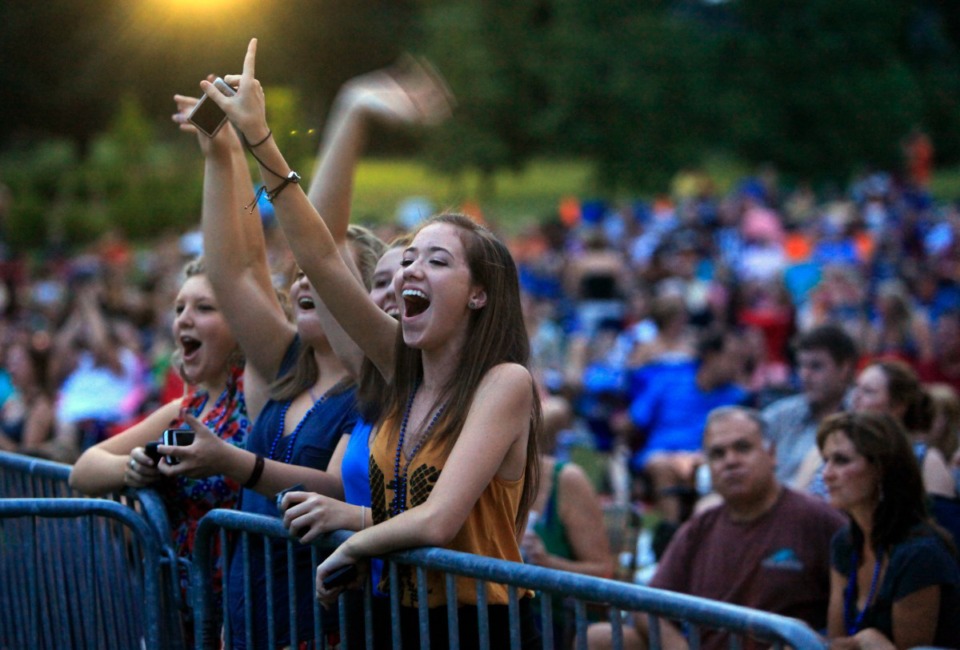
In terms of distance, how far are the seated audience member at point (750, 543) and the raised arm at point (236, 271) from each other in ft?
5.54

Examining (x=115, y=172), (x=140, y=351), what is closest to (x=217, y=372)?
(x=140, y=351)

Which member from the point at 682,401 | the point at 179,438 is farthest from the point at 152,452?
the point at 682,401

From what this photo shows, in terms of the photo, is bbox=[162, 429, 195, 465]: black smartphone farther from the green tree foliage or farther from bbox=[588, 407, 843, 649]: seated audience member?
the green tree foliage

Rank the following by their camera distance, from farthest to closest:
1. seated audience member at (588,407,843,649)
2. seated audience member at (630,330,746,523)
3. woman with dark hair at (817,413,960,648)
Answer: seated audience member at (630,330,746,523)
seated audience member at (588,407,843,649)
woman with dark hair at (817,413,960,648)

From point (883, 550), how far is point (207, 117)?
2.71m

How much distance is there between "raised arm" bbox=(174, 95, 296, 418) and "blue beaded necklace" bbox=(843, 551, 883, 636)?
7.09 ft

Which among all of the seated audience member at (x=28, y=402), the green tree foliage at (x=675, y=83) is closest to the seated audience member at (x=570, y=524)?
the seated audience member at (x=28, y=402)

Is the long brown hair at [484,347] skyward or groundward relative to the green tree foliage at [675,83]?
groundward

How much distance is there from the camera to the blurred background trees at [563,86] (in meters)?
32.3

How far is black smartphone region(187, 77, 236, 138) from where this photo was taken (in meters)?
3.79

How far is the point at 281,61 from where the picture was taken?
4759cm

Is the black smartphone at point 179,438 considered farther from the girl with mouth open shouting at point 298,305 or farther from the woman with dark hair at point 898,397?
the woman with dark hair at point 898,397

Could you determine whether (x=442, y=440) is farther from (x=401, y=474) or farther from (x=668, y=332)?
(x=668, y=332)

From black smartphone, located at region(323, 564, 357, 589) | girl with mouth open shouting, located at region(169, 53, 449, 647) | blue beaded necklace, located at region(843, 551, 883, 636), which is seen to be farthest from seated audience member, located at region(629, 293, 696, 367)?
black smartphone, located at region(323, 564, 357, 589)
